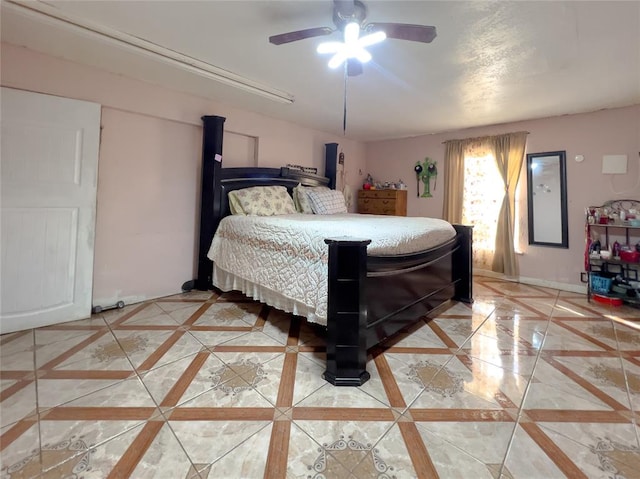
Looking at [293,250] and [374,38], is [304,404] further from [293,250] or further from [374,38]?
[374,38]

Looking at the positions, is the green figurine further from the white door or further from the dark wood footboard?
the white door

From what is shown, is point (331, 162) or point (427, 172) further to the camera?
point (427, 172)

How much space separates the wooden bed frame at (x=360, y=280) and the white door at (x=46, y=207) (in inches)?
39.6

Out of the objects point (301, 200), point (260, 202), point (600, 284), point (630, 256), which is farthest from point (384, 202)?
point (630, 256)

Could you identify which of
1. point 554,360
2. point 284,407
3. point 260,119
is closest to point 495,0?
point 554,360

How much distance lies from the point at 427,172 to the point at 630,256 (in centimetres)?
265

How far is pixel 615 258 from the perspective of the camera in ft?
10.3

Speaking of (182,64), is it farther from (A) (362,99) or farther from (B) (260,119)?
(A) (362,99)

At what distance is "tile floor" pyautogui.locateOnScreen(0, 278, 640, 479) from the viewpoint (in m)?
1.12

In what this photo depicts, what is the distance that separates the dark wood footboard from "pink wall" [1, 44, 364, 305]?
2247mm

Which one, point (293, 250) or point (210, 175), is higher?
point (210, 175)

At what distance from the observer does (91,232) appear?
2461mm

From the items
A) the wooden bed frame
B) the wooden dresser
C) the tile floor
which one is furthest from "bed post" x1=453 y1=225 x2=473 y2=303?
the wooden dresser

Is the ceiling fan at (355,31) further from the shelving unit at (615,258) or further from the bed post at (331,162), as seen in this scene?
the shelving unit at (615,258)
